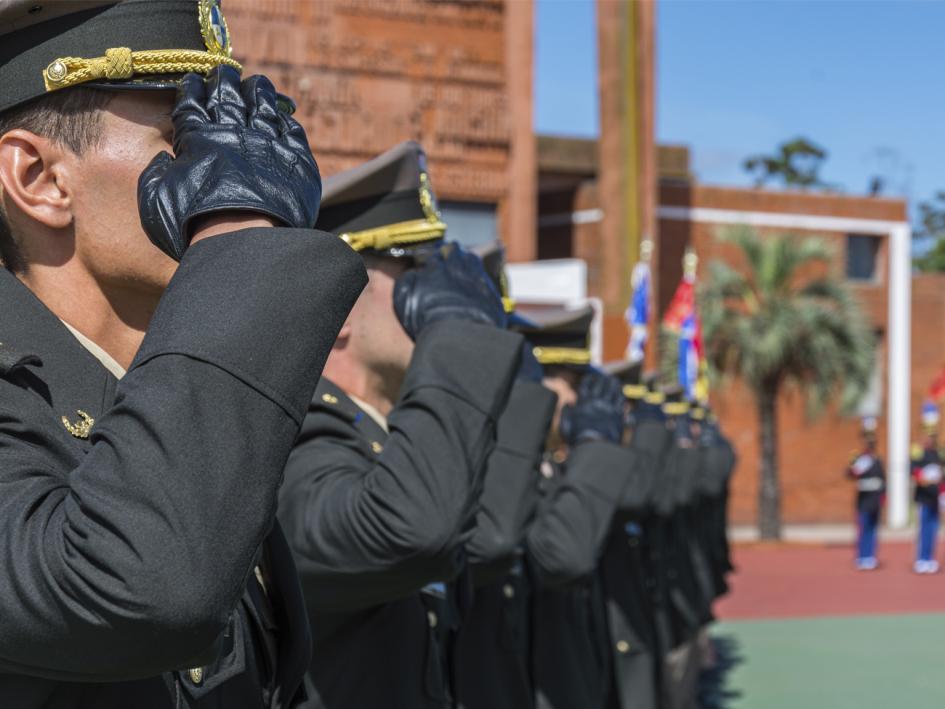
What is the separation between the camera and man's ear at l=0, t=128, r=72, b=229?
182 cm

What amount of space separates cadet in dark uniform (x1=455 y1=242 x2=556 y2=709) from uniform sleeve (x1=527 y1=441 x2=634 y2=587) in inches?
11.8

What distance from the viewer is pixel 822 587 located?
59.7 ft

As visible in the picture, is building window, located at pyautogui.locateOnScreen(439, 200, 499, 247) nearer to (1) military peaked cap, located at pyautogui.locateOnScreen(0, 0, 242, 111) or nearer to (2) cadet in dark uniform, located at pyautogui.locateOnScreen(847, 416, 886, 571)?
(2) cadet in dark uniform, located at pyautogui.locateOnScreen(847, 416, 886, 571)

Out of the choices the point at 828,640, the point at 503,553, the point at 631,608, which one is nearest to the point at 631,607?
the point at 631,608

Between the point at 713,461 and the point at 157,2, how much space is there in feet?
42.2

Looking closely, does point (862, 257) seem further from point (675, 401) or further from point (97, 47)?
point (97, 47)

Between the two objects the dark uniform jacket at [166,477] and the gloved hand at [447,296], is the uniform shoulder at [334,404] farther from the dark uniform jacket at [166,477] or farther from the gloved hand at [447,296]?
the dark uniform jacket at [166,477]

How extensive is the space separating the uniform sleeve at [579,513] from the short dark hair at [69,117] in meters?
3.01

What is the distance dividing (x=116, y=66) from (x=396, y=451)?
93 centimetres

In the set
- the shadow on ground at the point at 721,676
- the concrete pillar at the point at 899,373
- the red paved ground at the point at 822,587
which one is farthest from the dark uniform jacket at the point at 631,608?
the concrete pillar at the point at 899,373

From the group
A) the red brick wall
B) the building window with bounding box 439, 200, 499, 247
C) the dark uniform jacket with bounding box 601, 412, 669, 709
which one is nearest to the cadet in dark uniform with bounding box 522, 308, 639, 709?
the dark uniform jacket with bounding box 601, 412, 669, 709

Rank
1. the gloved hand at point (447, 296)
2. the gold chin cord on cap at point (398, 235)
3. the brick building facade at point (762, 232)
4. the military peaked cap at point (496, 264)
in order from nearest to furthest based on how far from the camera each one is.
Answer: the gloved hand at point (447, 296)
the gold chin cord on cap at point (398, 235)
the military peaked cap at point (496, 264)
the brick building facade at point (762, 232)

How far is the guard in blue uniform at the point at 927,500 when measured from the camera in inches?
801

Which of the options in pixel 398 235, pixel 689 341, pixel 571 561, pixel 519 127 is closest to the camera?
pixel 398 235
